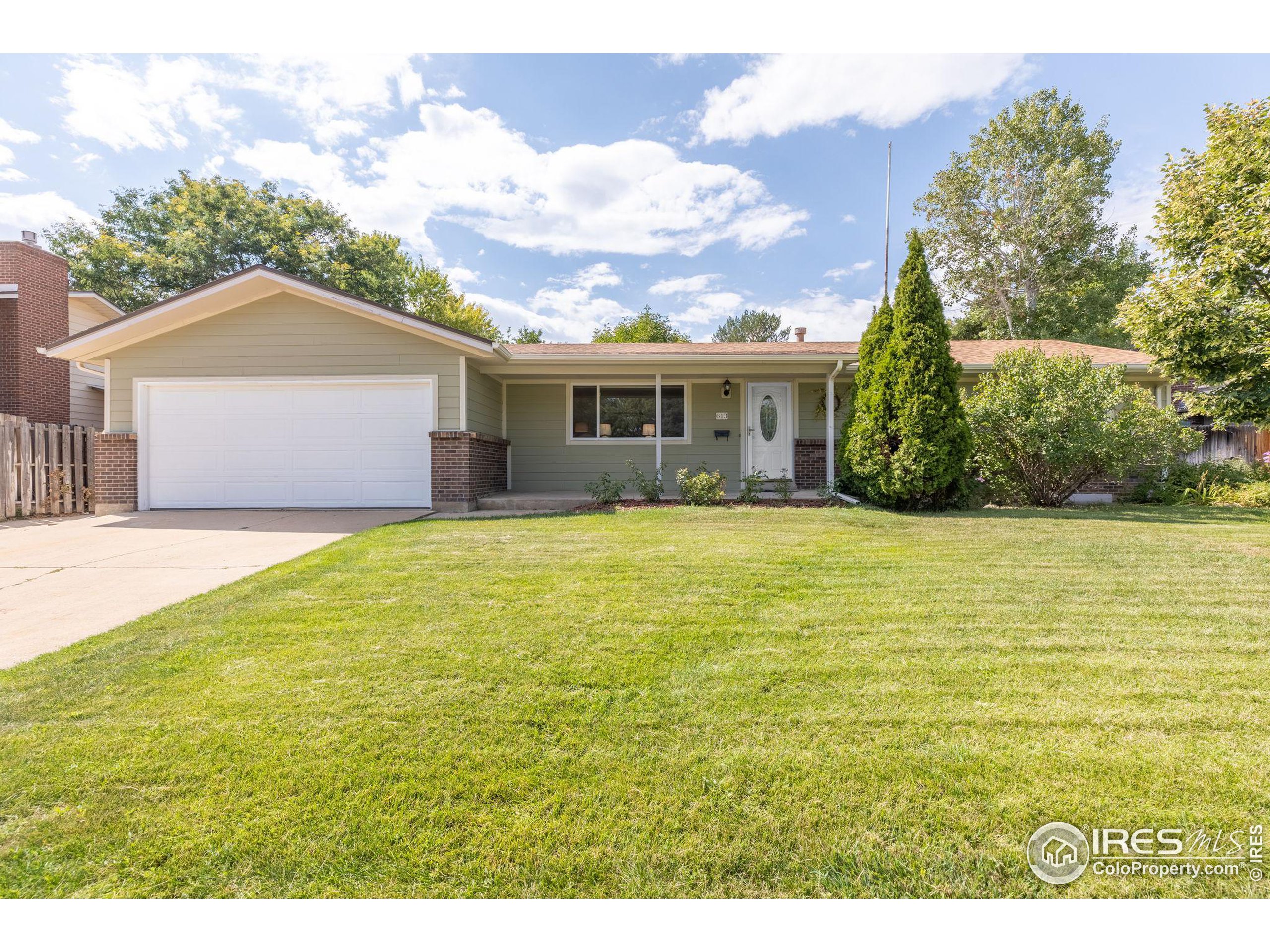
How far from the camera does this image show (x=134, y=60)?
142 inches

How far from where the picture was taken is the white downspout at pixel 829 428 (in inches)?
385

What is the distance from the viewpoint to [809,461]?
35.4 feet

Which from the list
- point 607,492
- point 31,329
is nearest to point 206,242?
point 31,329

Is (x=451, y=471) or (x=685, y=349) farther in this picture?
(x=685, y=349)

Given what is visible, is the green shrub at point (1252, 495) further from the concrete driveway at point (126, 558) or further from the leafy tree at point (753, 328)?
the leafy tree at point (753, 328)

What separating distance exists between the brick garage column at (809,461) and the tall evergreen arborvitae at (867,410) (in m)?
1.77

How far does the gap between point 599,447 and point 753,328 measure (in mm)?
34747

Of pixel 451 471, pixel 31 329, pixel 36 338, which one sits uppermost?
pixel 31 329

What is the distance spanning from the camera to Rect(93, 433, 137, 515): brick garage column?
28.1 ft

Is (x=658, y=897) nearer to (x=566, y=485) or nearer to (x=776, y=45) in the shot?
(x=776, y=45)

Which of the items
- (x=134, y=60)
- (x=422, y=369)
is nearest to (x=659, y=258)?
(x=422, y=369)

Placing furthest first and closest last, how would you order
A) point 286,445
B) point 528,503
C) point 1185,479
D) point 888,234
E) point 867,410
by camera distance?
point 888,234, point 1185,479, point 528,503, point 286,445, point 867,410

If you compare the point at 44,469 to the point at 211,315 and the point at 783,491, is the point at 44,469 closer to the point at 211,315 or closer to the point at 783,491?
the point at 211,315

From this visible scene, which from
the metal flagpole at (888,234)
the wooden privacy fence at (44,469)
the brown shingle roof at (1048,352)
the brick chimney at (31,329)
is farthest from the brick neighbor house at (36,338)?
the brown shingle roof at (1048,352)
